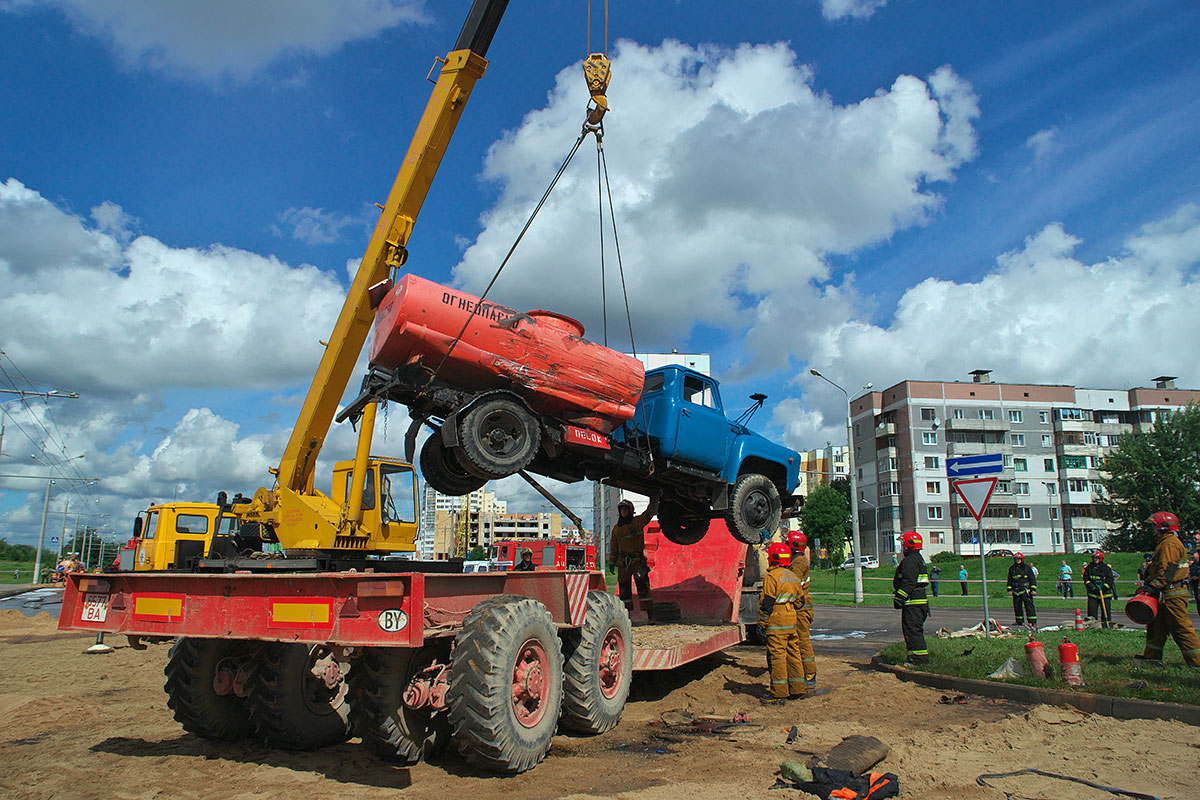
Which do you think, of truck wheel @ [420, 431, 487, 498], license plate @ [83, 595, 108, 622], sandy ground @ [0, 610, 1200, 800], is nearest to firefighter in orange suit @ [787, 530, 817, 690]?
sandy ground @ [0, 610, 1200, 800]

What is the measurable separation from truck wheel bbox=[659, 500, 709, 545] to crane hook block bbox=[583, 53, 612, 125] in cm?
520

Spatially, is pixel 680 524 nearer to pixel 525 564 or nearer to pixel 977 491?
pixel 977 491

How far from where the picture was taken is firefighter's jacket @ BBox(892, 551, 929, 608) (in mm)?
9203

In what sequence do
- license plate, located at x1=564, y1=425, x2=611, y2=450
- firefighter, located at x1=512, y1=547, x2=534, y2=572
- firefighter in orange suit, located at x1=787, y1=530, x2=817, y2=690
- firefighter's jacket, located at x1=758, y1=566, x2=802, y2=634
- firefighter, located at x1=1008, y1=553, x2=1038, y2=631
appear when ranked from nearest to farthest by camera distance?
firefighter, located at x1=512, y1=547, x2=534, y2=572 → license plate, located at x1=564, y1=425, x2=611, y2=450 → firefighter's jacket, located at x1=758, y1=566, x2=802, y2=634 → firefighter in orange suit, located at x1=787, y1=530, x2=817, y2=690 → firefighter, located at x1=1008, y1=553, x2=1038, y2=631

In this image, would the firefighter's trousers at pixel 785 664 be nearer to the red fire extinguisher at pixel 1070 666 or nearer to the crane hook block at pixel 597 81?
the red fire extinguisher at pixel 1070 666

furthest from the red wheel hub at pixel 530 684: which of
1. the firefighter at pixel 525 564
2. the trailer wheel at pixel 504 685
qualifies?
the firefighter at pixel 525 564

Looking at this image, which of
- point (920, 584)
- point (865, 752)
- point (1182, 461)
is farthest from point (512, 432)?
point (1182, 461)

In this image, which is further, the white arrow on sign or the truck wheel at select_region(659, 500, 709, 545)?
the truck wheel at select_region(659, 500, 709, 545)

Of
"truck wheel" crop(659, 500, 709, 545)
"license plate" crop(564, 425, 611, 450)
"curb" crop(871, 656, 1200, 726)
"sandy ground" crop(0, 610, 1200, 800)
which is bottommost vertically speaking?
"sandy ground" crop(0, 610, 1200, 800)

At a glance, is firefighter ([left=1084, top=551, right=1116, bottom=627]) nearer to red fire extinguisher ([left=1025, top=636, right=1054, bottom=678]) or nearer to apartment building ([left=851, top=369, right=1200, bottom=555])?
red fire extinguisher ([left=1025, top=636, right=1054, bottom=678])

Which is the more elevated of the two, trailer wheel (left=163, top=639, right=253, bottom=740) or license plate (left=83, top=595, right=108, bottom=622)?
license plate (left=83, top=595, right=108, bottom=622)

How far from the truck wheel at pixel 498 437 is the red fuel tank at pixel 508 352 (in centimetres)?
25

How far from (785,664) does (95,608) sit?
622 centimetres

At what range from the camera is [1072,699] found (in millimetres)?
6797
